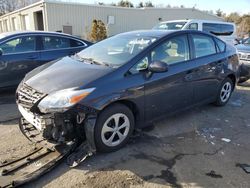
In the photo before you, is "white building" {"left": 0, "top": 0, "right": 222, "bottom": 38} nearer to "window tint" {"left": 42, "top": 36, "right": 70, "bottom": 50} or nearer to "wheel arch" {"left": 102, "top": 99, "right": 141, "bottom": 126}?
"window tint" {"left": 42, "top": 36, "right": 70, "bottom": 50}

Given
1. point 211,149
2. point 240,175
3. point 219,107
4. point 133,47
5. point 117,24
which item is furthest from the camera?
point 117,24

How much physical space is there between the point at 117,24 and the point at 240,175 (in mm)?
21732

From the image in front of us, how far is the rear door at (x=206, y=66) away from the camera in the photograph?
4.39 meters

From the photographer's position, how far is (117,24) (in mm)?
23297

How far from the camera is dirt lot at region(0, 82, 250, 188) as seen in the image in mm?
2865

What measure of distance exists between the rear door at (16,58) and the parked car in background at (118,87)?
76.1 inches

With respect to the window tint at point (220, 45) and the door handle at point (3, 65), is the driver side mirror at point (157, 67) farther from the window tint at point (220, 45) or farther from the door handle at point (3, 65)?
the door handle at point (3, 65)

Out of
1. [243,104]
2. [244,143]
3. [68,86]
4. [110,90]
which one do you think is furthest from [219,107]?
[68,86]

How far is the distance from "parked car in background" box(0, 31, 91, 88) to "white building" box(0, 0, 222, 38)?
46.6ft

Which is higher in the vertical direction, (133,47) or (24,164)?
(133,47)

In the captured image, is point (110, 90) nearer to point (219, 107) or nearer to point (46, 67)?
point (46, 67)

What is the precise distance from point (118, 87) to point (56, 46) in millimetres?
3562

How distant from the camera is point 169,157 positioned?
337 centimetres

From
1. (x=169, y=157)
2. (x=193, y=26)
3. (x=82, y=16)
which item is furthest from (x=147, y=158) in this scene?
(x=82, y=16)
